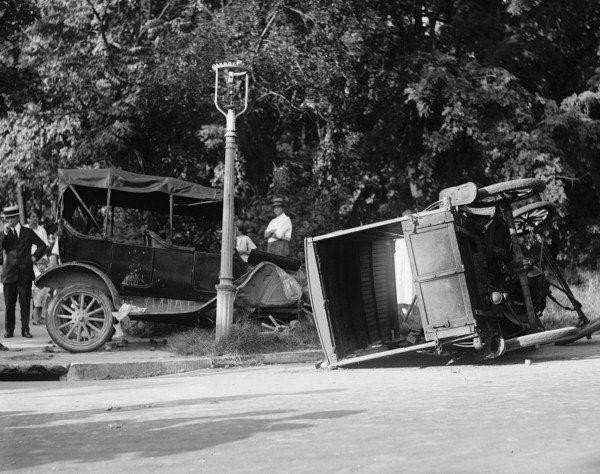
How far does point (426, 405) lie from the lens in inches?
280

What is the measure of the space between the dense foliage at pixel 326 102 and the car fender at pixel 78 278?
8.02 meters

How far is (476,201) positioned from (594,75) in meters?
12.9

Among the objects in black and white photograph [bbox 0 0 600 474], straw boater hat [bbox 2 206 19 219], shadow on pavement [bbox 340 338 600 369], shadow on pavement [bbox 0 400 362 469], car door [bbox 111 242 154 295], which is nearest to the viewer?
shadow on pavement [bbox 0 400 362 469]

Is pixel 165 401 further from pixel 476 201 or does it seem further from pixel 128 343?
pixel 128 343

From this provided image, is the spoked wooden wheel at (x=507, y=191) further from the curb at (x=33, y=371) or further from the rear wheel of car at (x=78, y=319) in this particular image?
the curb at (x=33, y=371)

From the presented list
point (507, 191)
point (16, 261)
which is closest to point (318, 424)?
point (507, 191)

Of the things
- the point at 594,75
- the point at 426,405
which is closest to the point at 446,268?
the point at 426,405

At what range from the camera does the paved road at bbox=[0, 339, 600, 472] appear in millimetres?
5207

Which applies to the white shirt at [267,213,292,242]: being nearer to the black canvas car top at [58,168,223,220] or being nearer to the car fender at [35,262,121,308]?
the black canvas car top at [58,168,223,220]

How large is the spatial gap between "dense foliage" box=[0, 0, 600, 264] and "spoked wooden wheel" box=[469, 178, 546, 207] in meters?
9.43

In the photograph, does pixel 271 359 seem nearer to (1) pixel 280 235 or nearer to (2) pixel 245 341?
(2) pixel 245 341

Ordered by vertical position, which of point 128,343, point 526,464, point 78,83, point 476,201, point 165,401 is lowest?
point 526,464

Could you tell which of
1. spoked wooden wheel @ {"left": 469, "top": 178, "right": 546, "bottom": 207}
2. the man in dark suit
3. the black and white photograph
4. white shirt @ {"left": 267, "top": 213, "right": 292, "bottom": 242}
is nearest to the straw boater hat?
the man in dark suit

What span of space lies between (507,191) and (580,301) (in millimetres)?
6866
